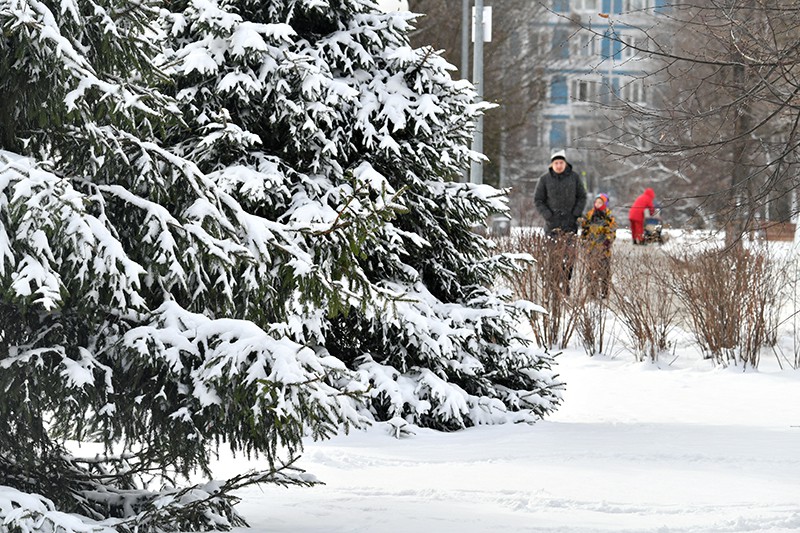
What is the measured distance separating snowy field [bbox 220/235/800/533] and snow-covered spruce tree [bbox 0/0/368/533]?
79cm

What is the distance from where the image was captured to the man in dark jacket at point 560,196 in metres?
13.3

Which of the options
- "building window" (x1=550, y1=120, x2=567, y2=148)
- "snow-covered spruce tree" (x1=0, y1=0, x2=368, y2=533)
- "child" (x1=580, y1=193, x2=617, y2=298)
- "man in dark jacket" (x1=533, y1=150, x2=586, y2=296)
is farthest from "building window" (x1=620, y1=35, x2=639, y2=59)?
"building window" (x1=550, y1=120, x2=567, y2=148)

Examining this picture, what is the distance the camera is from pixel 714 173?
1113 inches

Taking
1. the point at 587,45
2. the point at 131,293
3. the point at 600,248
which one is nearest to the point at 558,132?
the point at 600,248

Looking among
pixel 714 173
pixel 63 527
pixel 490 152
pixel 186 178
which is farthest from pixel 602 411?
pixel 490 152

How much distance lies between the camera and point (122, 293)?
11.6 feet

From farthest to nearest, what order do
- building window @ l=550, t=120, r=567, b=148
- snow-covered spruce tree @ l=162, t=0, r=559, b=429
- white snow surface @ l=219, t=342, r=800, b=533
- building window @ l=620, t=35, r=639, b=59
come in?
building window @ l=550, t=120, r=567, b=148 → snow-covered spruce tree @ l=162, t=0, r=559, b=429 → building window @ l=620, t=35, r=639, b=59 → white snow surface @ l=219, t=342, r=800, b=533

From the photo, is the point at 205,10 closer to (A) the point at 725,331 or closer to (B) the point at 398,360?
(B) the point at 398,360

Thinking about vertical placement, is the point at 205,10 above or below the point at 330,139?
above

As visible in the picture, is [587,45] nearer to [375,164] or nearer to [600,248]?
[375,164]

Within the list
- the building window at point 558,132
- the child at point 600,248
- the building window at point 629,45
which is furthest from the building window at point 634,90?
the building window at point 558,132

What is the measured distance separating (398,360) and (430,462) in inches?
40.9

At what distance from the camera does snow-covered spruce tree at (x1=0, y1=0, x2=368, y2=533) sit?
340 cm

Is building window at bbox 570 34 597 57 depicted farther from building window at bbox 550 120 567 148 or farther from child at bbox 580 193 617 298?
building window at bbox 550 120 567 148
